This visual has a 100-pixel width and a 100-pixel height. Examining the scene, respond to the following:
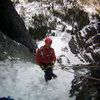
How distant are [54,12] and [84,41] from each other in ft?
27.0

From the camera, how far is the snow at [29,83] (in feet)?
15.3

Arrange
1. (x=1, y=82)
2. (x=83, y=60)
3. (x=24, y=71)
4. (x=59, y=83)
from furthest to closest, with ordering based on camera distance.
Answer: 1. (x=83, y=60)
2. (x=24, y=71)
3. (x=59, y=83)
4. (x=1, y=82)

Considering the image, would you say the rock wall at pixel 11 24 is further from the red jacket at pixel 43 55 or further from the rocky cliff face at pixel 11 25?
the red jacket at pixel 43 55

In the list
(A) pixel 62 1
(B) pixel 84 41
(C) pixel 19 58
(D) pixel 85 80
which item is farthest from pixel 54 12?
(D) pixel 85 80

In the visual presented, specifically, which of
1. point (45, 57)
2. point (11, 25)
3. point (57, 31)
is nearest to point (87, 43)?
point (11, 25)

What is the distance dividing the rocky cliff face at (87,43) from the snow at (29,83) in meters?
2.07

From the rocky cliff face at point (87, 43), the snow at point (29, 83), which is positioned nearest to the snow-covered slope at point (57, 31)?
the rocky cliff face at point (87, 43)

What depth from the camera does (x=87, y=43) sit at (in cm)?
860

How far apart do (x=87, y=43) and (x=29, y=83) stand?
4064 millimetres

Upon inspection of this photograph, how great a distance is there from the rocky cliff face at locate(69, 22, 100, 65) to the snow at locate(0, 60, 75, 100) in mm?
2067

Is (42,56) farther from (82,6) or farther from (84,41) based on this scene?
(82,6)

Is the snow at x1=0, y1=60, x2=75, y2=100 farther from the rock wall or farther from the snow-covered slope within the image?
the snow-covered slope

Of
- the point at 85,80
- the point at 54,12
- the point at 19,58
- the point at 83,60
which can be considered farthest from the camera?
the point at 54,12

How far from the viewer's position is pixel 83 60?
841 cm
